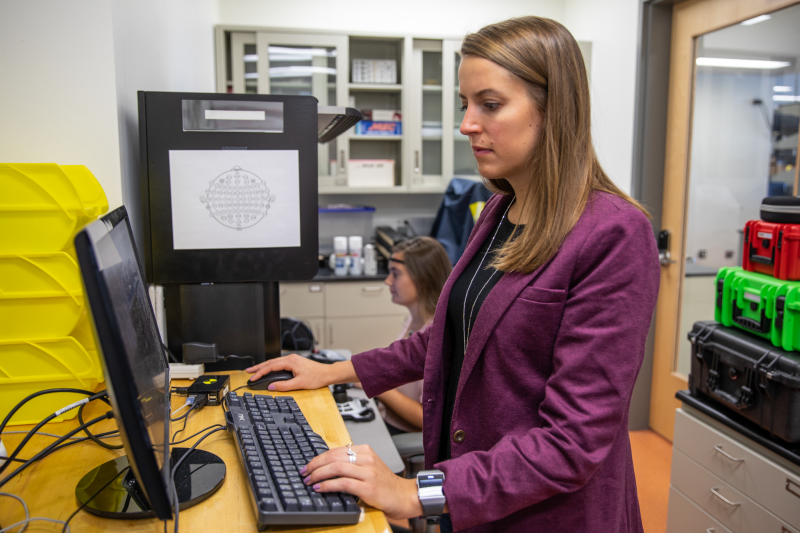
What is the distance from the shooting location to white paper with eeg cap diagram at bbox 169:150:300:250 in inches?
53.7

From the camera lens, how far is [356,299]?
342 centimetres

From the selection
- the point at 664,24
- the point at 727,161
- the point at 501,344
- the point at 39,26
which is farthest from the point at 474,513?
the point at 664,24

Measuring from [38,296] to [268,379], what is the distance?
47cm

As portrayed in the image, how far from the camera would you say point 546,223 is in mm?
859

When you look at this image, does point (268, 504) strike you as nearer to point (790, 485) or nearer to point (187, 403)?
point (187, 403)

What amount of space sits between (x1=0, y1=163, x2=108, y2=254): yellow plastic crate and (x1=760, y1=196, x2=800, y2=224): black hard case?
1.78 meters

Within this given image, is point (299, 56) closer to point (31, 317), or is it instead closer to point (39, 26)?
point (39, 26)

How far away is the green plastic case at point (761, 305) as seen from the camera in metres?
1.49

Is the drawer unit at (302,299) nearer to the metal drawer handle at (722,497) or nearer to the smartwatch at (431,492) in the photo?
the metal drawer handle at (722,497)

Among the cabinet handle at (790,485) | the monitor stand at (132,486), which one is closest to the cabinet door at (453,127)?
the cabinet handle at (790,485)

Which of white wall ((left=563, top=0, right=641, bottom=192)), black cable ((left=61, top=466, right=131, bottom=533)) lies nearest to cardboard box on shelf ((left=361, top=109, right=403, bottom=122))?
white wall ((left=563, top=0, right=641, bottom=192))

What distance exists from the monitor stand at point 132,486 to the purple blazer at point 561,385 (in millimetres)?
336

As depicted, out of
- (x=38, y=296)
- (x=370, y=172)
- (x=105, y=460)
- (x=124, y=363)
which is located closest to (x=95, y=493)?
(x=105, y=460)

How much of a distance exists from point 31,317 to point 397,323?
8.33 ft
